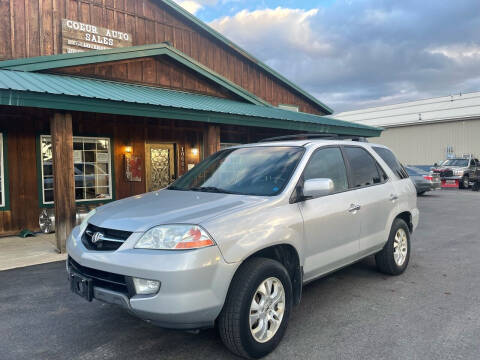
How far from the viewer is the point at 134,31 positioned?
11.8m

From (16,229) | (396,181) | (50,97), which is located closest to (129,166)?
(16,229)

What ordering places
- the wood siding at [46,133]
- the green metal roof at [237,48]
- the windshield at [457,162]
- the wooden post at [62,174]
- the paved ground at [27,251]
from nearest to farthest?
the paved ground at [27,251] → the wooden post at [62,174] → the wood siding at [46,133] → the green metal roof at [237,48] → the windshield at [457,162]

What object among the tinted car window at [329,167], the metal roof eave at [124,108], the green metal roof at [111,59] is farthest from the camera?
the green metal roof at [111,59]

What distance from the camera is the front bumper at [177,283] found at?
8.67ft

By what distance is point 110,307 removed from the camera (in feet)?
13.6

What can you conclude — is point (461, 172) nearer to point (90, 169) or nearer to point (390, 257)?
point (390, 257)

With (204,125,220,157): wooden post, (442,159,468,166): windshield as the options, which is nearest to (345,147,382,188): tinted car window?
(204,125,220,157): wooden post

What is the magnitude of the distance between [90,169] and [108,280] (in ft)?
26.5

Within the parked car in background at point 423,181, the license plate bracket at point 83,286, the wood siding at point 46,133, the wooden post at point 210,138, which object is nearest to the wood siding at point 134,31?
the wood siding at point 46,133

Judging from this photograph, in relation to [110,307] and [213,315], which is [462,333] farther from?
[110,307]

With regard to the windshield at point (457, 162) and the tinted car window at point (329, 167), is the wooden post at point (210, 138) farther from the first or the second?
the windshield at point (457, 162)

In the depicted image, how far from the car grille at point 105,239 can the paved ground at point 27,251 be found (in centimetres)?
369

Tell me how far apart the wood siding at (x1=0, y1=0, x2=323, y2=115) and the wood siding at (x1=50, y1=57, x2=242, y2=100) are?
4.38ft

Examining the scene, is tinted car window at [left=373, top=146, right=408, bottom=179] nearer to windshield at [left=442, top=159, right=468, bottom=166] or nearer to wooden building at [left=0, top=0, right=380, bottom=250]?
wooden building at [left=0, top=0, right=380, bottom=250]
